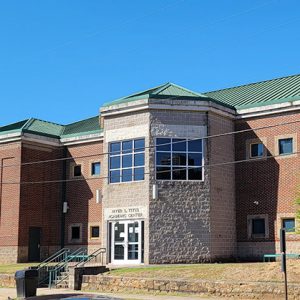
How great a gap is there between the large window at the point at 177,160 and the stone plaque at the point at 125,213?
6.72 ft

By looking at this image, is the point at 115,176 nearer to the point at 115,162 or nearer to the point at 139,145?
the point at 115,162

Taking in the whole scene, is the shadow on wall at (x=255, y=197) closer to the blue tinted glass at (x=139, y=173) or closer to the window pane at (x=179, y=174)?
the window pane at (x=179, y=174)

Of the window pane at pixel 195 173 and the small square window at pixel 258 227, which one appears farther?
the small square window at pixel 258 227

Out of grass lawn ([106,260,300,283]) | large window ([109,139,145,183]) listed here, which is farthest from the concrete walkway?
large window ([109,139,145,183])

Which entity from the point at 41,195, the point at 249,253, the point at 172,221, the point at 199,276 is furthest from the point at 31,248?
the point at 199,276

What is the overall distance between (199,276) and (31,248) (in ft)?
54.3

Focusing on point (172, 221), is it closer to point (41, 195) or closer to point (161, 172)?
point (161, 172)

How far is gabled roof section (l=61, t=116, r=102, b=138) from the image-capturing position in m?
40.2

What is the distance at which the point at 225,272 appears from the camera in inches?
953

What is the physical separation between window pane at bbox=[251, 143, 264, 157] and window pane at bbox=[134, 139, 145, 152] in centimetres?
648

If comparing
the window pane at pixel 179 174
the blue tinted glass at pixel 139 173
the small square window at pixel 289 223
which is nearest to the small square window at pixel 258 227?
the small square window at pixel 289 223

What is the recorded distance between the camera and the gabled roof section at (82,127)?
132ft

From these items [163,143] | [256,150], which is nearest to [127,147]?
[163,143]

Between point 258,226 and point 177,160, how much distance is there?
600cm
